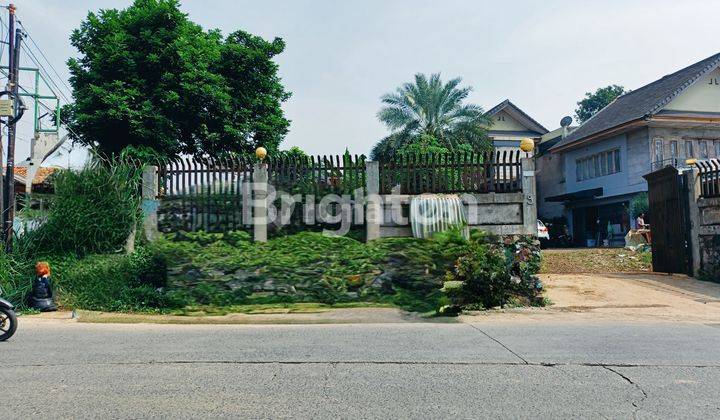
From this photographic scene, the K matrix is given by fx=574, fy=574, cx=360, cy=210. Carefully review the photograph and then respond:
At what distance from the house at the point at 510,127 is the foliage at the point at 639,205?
12.4m

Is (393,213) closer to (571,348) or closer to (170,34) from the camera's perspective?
(571,348)

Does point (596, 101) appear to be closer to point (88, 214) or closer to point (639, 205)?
point (639, 205)

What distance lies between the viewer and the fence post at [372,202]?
500 inches

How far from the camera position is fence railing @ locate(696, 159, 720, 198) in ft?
46.9

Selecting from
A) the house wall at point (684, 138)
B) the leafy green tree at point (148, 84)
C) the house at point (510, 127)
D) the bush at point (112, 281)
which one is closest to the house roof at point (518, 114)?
the house at point (510, 127)

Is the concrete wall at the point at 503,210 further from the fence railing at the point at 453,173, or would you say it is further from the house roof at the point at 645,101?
the house roof at the point at 645,101

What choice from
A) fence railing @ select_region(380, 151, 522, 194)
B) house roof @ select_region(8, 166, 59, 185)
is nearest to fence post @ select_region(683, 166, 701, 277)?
fence railing @ select_region(380, 151, 522, 194)

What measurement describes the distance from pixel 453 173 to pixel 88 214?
7.91m

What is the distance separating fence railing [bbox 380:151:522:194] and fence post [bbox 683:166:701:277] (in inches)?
204

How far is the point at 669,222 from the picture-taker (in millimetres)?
15242

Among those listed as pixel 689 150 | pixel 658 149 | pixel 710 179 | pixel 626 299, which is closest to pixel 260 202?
pixel 626 299

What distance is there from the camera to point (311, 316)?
1028cm

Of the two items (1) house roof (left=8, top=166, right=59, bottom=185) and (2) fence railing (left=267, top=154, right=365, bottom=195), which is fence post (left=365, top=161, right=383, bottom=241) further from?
(1) house roof (left=8, top=166, right=59, bottom=185)

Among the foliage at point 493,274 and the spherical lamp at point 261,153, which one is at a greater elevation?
the spherical lamp at point 261,153
